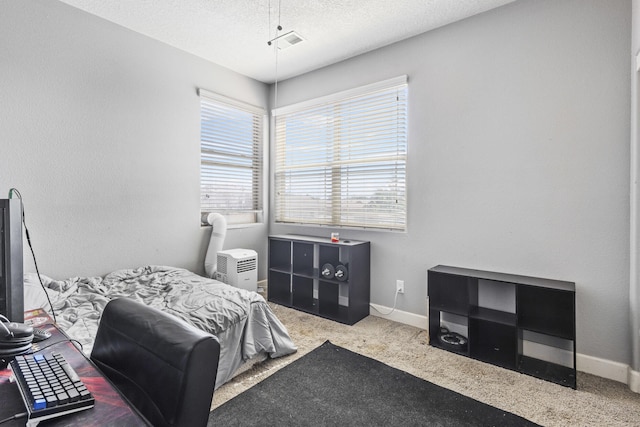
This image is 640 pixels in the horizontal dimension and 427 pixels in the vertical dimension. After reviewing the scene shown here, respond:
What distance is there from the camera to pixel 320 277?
11.0 ft

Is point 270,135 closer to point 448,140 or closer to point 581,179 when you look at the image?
point 448,140

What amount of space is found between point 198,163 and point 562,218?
10.9 ft

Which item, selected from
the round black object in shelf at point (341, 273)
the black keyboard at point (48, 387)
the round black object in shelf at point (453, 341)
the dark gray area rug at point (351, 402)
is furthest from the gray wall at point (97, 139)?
the round black object in shelf at point (453, 341)

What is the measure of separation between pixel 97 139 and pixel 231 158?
1.40 metres

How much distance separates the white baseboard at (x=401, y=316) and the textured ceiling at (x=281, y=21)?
2599mm

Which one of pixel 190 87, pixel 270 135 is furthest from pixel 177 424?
pixel 270 135

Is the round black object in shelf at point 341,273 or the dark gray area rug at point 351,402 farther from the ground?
the round black object in shelf at point 341,273

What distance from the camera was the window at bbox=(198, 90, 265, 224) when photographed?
3.67 metres

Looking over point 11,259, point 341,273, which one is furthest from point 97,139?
point 341,273

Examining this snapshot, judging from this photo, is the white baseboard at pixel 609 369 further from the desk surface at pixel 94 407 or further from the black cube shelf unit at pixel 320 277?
the desk surface at pixel 94 407

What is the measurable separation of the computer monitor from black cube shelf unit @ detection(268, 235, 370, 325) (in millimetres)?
2391

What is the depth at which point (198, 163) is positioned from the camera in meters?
3.56

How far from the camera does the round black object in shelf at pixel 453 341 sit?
258 centimetres

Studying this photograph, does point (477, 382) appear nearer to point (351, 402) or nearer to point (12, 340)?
point (351, 402)
